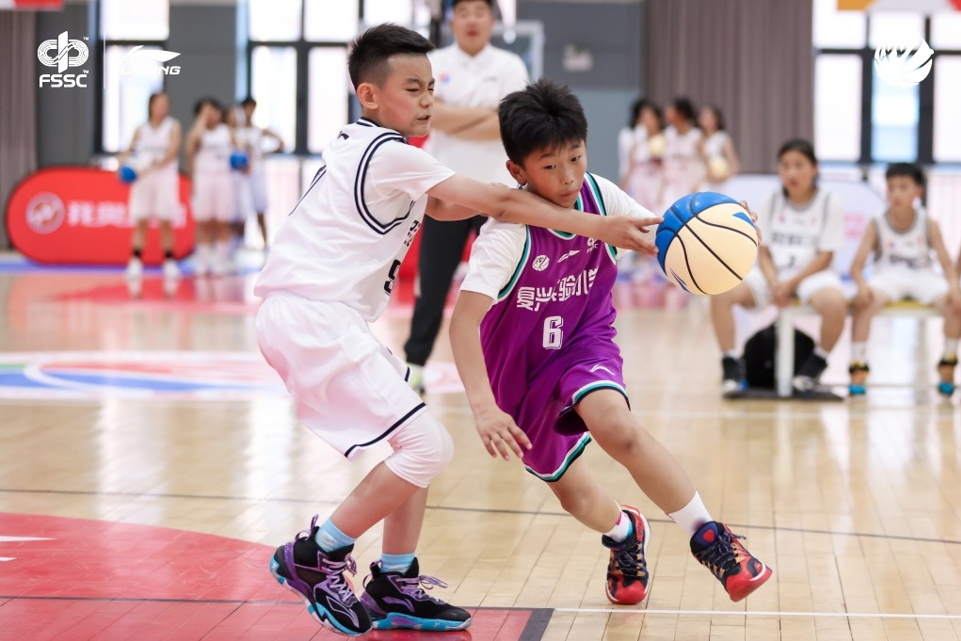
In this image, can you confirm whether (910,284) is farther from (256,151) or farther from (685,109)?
(256,151)

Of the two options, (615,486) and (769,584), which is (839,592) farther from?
(615,486)

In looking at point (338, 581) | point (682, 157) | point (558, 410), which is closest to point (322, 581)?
point (338, 581)

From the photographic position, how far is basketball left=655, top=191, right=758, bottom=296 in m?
2.96

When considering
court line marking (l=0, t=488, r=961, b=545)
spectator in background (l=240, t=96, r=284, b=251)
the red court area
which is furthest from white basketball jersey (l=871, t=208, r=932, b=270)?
spectator in background (l=240, t=96, r=284, b=251)

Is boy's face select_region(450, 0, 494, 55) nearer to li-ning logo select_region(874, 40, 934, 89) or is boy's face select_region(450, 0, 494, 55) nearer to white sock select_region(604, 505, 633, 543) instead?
li-ning logo select_region(874, 40, 934, 89)

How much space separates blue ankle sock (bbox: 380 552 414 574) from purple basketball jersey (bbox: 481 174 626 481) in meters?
0.40

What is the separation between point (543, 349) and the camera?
3.24m

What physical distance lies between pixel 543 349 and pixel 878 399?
4.07 m

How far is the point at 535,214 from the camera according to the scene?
291 cm

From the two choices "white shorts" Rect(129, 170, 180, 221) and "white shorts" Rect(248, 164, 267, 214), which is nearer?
"white shorts" Rect(129, 170, 180, 221)

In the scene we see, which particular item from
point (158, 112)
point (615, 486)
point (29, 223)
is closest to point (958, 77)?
point (158, 112)

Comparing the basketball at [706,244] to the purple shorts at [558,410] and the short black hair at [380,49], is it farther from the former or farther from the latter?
the short black hair at [380,49]

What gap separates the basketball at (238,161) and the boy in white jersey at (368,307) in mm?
11504

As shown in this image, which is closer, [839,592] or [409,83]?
[409,83]
